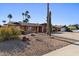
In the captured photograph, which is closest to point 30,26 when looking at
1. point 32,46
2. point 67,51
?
point 32,46

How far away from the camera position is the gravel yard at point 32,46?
7.40 meters

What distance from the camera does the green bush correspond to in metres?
8.06

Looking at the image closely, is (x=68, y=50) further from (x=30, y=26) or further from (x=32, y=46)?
(x=30, y=26)

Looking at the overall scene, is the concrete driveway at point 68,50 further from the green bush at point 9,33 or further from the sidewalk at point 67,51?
the green bush at point 9,33

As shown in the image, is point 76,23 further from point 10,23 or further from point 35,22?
point 10,23

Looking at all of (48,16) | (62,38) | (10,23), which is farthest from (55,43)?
(10,23)

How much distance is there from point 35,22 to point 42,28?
598mm

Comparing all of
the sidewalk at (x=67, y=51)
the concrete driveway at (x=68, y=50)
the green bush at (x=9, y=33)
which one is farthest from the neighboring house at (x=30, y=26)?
the sidewalk at (x=67, y=51)

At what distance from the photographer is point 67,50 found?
7.95m

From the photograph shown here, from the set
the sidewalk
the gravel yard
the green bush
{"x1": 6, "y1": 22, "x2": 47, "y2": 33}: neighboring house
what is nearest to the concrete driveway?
the sidewalk

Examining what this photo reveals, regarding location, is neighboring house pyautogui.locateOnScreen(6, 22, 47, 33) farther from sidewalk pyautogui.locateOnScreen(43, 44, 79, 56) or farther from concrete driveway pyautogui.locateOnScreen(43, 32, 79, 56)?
sidewalk pyautogui.locateOnScreen(43, 44, 79, 56)

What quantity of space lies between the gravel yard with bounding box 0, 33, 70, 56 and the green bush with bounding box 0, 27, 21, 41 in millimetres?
220

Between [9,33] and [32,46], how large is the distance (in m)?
0.95

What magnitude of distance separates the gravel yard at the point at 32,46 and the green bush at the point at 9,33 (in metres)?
0.22
